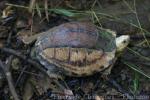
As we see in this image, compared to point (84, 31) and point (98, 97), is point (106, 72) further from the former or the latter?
point (84, 31)

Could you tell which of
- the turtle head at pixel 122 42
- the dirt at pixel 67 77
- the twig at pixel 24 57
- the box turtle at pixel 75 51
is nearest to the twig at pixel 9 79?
the dirt at pixel 67 77

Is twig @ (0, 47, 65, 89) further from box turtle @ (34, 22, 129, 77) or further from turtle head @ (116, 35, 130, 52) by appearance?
turtle head @ (116, 35, 130, 52)

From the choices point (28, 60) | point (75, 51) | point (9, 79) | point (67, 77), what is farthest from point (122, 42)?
point (9, 79)

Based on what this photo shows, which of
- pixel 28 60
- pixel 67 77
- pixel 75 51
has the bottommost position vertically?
pixel 67 77

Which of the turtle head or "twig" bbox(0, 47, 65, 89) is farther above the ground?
the turtle head

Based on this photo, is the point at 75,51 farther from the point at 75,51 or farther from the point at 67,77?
Result: the point at 67,77

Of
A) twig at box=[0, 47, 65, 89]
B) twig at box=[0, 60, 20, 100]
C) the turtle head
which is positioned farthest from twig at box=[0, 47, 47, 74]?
the turtle head

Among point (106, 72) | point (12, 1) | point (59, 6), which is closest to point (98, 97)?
point (106, 72)

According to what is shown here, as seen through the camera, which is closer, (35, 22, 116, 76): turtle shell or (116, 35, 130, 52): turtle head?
(35, 22, 116, 76): turtle shell
